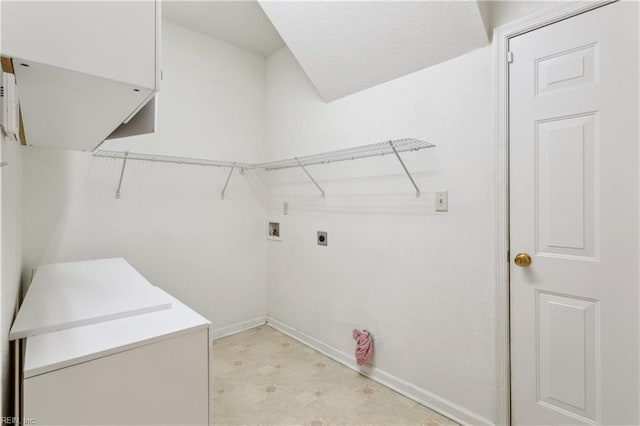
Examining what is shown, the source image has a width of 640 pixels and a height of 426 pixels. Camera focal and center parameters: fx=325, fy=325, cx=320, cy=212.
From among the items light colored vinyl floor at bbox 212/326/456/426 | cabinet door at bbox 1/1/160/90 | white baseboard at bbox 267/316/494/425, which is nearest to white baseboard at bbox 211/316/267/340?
light colored vinyl floor at bbox 212/326/456/426

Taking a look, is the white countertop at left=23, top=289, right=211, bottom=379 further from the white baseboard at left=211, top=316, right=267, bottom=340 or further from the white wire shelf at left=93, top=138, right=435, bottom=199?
the white baseboard at left=211, top=316, right=267, bottom=340

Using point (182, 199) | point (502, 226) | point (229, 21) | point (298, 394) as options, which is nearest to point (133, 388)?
point (298, 394)

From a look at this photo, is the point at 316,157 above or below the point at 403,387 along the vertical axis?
above

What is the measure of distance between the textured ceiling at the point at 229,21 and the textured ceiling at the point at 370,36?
1.41 ft

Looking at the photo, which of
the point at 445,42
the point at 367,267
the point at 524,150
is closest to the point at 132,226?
the point at 367,267

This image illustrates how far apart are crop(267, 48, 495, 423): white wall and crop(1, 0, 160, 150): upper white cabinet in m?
1.53

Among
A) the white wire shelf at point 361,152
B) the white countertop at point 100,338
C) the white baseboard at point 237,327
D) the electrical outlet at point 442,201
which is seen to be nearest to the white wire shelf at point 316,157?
the white wire shelf at point 361,152

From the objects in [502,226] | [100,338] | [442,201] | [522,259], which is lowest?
[100,338]

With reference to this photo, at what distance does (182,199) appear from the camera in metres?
2.71

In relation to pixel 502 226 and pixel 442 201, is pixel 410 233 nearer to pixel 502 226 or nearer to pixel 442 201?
pixel 442 201

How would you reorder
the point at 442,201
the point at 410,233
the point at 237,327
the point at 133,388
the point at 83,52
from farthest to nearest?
1. the point at 237,327
2. the point at 410,233
3. the point at 442,201
4. the point at 133,388
5. the point at 83,52

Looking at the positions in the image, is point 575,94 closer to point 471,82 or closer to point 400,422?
point 471,82

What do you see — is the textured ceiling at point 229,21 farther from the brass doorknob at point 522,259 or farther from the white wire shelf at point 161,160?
the brass doorknob at point 522,259

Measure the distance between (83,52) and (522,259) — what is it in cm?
183
